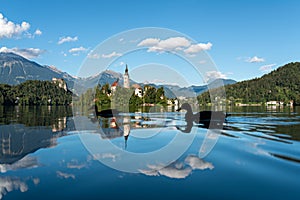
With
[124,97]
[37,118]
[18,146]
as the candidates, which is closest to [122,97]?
[124,97]

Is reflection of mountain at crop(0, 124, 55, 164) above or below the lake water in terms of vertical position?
above

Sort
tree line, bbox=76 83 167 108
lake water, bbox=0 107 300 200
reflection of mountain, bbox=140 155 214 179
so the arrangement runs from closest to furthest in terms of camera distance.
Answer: lake water, bbox=0 107 300 200 < reflection of mountain, bbox=140 155 214 179 < tree line, bbox=76 83 167 108

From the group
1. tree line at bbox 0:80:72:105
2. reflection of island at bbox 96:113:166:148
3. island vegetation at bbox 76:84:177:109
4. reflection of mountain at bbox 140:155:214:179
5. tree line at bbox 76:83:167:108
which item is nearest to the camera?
reflection of mountain at bbox 140:155:214:179

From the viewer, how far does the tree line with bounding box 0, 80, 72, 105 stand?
140000mm

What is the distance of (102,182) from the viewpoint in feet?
25.5

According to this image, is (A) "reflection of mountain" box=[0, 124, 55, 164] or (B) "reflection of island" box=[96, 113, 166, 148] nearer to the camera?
(A) "reflection of mountain" box=[0, 124, 55, 164]

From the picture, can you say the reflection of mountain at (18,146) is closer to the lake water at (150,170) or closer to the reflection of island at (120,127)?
the lake water at (150,170)

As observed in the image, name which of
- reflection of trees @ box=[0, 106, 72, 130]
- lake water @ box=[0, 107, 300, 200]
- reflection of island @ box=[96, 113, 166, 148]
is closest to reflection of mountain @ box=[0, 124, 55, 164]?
lake water @ box=[0, 107, 300, 200]

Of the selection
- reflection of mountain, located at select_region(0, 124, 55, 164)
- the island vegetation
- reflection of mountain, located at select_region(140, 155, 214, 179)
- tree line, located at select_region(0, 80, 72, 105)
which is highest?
tree line, located at select_region(0, 80, 72, 105)

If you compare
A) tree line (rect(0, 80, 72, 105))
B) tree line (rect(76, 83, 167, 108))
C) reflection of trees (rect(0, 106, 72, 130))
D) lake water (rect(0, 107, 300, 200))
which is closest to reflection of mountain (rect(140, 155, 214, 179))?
lake water (rect(0, 107, 300, 200))

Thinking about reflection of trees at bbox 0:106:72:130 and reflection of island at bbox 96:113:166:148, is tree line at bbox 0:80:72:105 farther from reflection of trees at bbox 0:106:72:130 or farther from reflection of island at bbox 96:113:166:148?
reflection of island at bbox 96:113:166:148

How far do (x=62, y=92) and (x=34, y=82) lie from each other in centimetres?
2148

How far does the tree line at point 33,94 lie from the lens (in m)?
140

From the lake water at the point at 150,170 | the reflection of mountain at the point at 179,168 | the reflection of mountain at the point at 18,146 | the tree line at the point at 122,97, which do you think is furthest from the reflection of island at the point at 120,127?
the tree line at the point at 122,97
